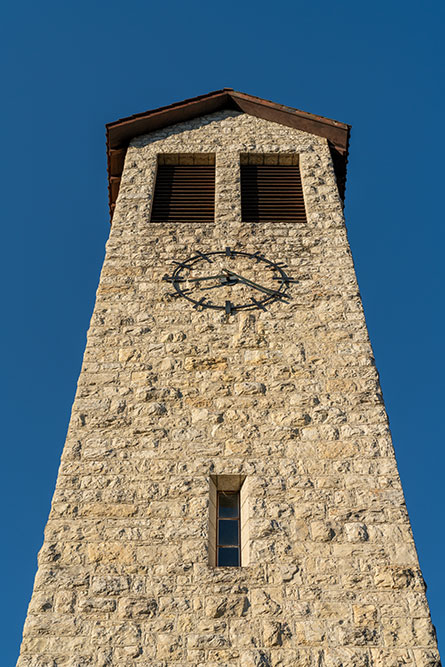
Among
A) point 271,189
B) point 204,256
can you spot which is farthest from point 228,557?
point 271,189

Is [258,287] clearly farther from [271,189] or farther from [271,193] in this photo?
[271,189]

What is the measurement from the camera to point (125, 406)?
22.7 feet

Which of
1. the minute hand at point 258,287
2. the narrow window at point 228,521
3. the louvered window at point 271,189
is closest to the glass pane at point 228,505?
the narrow window at point 228,521

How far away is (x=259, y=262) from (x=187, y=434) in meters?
2.83

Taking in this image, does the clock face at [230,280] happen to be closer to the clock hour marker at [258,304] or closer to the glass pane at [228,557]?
the clock hour marker at [258,304]

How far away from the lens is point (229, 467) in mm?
6352

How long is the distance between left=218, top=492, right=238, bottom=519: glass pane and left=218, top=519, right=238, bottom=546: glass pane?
60 mm

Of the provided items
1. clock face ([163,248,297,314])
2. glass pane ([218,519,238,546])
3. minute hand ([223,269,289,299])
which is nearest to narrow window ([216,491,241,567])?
glass pane ([218,519,238,546])

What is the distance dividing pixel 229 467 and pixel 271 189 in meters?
4.96

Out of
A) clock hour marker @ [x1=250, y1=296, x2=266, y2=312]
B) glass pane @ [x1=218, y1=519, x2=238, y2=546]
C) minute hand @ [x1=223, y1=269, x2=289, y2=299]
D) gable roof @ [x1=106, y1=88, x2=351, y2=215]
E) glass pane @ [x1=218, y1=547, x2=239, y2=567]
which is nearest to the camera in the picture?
glass pane @ [x1=218, y1=547, x2=239, y2=567]

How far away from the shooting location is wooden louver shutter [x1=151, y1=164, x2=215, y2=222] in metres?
9.59

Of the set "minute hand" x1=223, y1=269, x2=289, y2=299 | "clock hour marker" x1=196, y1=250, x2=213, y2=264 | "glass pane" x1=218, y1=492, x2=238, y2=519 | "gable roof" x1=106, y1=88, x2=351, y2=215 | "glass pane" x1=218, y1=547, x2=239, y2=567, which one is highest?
"gable roof" x1=106, y1=88, x2=351, y2=215

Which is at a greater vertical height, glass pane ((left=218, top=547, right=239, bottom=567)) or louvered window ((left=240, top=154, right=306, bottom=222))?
louvered window ((left=240, top=154, right=306, bottom=222))

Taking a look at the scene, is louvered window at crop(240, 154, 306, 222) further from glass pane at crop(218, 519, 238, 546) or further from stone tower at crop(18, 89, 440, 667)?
glass pane at crop(218, 519, 238, 546)
